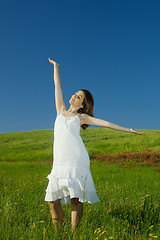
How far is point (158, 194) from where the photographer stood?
5.98m

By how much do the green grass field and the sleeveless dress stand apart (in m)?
0.35

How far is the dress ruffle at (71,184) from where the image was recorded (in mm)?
3498

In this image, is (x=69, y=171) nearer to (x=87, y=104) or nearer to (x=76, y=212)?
(x=76, y=212)

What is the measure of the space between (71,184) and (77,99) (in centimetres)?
150

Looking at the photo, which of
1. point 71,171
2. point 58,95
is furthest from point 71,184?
point 58,95

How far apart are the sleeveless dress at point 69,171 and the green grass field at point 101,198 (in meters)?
0.35

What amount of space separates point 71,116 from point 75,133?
42 cm

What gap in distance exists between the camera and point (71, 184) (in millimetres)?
3486

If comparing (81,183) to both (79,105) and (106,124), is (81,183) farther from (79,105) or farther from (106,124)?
(79,105)

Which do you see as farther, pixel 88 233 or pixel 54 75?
pixel 54 75

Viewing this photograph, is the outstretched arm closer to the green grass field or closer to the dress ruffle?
the dress ruffle

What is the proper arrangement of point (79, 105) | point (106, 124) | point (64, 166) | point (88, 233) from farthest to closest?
point (79, 105) < point (106, 124) < point (64, 166) < point (88, 233)

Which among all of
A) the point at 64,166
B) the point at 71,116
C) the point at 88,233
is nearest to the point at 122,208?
the point at 88,233

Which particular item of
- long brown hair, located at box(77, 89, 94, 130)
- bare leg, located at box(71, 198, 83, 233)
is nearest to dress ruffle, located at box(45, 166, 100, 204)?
bare leg, located at box(71, 198, 83, 233)
